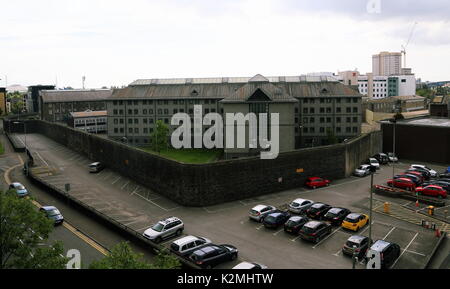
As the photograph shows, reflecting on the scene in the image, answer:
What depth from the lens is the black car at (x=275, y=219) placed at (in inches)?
1080

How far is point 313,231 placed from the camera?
25.2 metres

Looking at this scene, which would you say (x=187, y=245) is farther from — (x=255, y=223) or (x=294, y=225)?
(x=294, y=225)

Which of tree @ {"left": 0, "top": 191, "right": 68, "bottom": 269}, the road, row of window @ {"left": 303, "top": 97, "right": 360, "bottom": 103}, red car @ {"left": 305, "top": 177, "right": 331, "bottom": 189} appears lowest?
the road

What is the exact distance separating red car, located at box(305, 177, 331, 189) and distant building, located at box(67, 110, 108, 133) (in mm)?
59739

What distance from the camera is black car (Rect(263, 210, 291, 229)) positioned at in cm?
2744

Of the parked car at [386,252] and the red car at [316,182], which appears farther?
the red car at [316,182]

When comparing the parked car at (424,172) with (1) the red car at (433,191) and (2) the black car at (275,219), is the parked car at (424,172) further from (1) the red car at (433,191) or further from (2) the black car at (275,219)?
(2) the black car at (275,219)

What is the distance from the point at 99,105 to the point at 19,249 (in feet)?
317

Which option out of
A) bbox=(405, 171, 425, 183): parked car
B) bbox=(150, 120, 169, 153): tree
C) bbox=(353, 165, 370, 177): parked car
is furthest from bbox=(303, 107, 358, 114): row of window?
bbox=(150, 120, 169, 153): tree

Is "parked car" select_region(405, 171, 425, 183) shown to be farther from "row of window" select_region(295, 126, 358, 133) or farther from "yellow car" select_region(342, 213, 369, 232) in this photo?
"row of window" select_region(295, 126, 358, 133)

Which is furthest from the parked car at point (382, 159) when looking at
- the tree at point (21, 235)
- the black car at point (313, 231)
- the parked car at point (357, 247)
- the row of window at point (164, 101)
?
the tree at point (21, 235)

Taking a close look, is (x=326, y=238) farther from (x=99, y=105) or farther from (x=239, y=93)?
(x=99, y=105)

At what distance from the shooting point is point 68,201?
110 feet

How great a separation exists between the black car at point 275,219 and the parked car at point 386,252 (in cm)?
689
